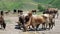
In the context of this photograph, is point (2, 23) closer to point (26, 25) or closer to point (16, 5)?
point (26, 25)

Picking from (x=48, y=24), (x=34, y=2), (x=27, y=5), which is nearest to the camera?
(x=48, y=24)

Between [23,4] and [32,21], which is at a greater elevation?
[32,21]

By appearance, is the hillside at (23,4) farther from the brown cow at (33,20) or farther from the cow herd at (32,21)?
the brown cow at (33,20)

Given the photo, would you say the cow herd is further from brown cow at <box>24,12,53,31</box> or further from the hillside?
the hillside

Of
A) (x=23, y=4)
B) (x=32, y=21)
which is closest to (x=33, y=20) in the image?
(x=32, y=21)

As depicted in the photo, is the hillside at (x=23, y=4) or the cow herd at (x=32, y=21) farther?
the hillside at (x=23, y=4)

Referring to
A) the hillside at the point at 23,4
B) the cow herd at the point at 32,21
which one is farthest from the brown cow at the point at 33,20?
the hillside at the point at 23,4

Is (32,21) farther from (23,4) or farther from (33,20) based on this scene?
(23,4)

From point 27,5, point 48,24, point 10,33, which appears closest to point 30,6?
point 27,5

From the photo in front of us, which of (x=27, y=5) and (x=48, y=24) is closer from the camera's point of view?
(x=48, y=24)

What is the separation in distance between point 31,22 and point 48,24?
2.51 metres

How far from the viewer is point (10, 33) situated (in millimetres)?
19469

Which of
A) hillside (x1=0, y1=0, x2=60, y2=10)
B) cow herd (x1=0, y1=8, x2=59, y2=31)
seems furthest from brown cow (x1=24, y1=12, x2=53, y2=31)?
hillside (x1=0, y1=0, x2=60, y2=10)

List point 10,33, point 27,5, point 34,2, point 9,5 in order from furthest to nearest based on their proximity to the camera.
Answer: point 34,2 → point 27,5 → point 9,5 → point 10,33
